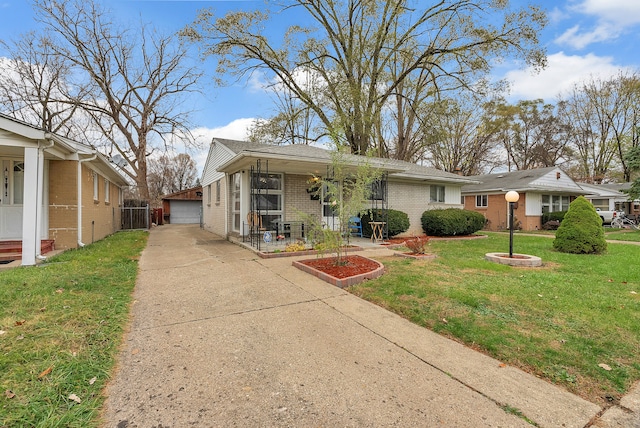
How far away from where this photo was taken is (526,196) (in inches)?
762

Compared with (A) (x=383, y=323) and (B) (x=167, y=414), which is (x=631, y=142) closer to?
(A) (x=383, y=323)

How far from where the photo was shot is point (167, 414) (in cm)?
197

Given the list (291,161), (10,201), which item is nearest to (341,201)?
(291,161)

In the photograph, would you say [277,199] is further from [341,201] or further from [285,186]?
[341,201]

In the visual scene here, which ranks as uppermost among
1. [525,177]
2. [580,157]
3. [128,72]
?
[128,72]

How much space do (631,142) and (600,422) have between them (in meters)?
40.6

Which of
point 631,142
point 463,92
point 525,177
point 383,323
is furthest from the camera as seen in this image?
point 631,142

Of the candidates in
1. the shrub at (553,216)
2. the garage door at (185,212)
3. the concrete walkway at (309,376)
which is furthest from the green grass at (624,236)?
the garage door at (185,212)

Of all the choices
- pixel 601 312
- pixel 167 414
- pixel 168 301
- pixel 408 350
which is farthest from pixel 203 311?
pixel 601 312

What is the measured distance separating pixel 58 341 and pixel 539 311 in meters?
5.55

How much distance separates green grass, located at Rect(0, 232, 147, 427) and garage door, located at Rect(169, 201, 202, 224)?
2351 cm

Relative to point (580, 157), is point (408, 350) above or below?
below

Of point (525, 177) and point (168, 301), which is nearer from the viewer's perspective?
point (168, 301)

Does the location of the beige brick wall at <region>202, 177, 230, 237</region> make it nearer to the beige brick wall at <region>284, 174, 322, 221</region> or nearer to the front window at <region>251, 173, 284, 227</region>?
the front window at <region>251, 173, 284, 227</region>
